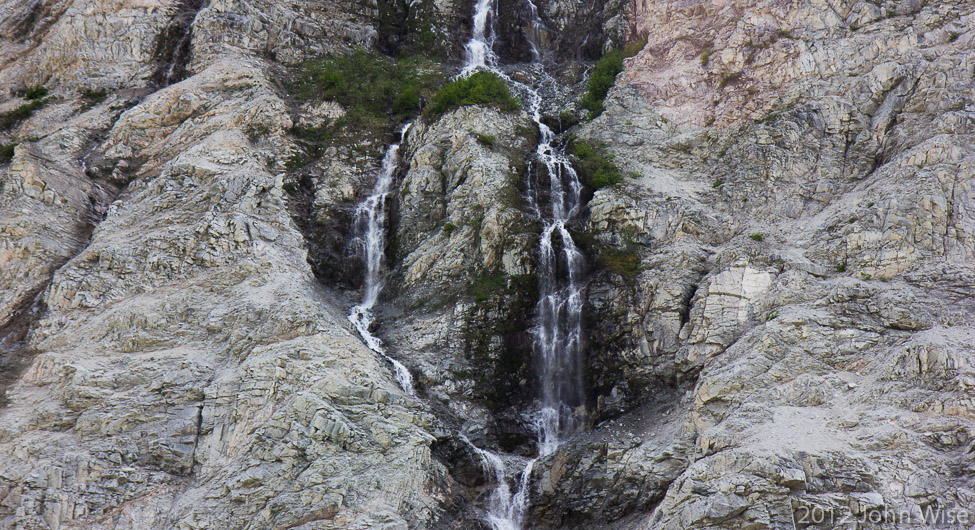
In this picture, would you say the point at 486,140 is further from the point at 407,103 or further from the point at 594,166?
the point at 407,103

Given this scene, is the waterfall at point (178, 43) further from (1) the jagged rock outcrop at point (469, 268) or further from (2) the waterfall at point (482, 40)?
(2) the waterfall at point (482, 40)

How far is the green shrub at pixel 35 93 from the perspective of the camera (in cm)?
4366

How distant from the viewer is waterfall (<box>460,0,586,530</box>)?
27578mm

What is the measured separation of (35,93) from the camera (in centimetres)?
4381

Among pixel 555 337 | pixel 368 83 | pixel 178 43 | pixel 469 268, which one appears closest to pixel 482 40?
pixel 368 83

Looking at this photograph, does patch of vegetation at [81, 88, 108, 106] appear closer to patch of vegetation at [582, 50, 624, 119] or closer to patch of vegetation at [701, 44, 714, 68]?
patch of vegetation at [582, 50, 624, 119]

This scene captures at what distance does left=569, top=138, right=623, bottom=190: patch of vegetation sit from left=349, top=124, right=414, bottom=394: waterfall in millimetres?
11141

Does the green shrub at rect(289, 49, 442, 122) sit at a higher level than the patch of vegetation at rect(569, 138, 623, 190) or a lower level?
higher

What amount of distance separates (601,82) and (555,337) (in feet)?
66.0

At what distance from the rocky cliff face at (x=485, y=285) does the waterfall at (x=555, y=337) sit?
67cm

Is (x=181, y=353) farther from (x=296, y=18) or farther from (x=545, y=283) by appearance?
(x=296, y=18)

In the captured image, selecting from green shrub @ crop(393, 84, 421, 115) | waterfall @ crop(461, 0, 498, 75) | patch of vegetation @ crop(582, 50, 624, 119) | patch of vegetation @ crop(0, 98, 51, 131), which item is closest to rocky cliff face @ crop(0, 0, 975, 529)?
patch of vegetation @ crop(0, 98, 51, 131)

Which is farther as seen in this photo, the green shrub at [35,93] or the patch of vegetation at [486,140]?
the green shrub at [35,93]

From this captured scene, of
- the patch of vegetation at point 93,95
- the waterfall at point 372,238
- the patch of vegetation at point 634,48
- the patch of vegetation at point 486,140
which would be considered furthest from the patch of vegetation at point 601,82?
the patch of vegetation at point 93,95
